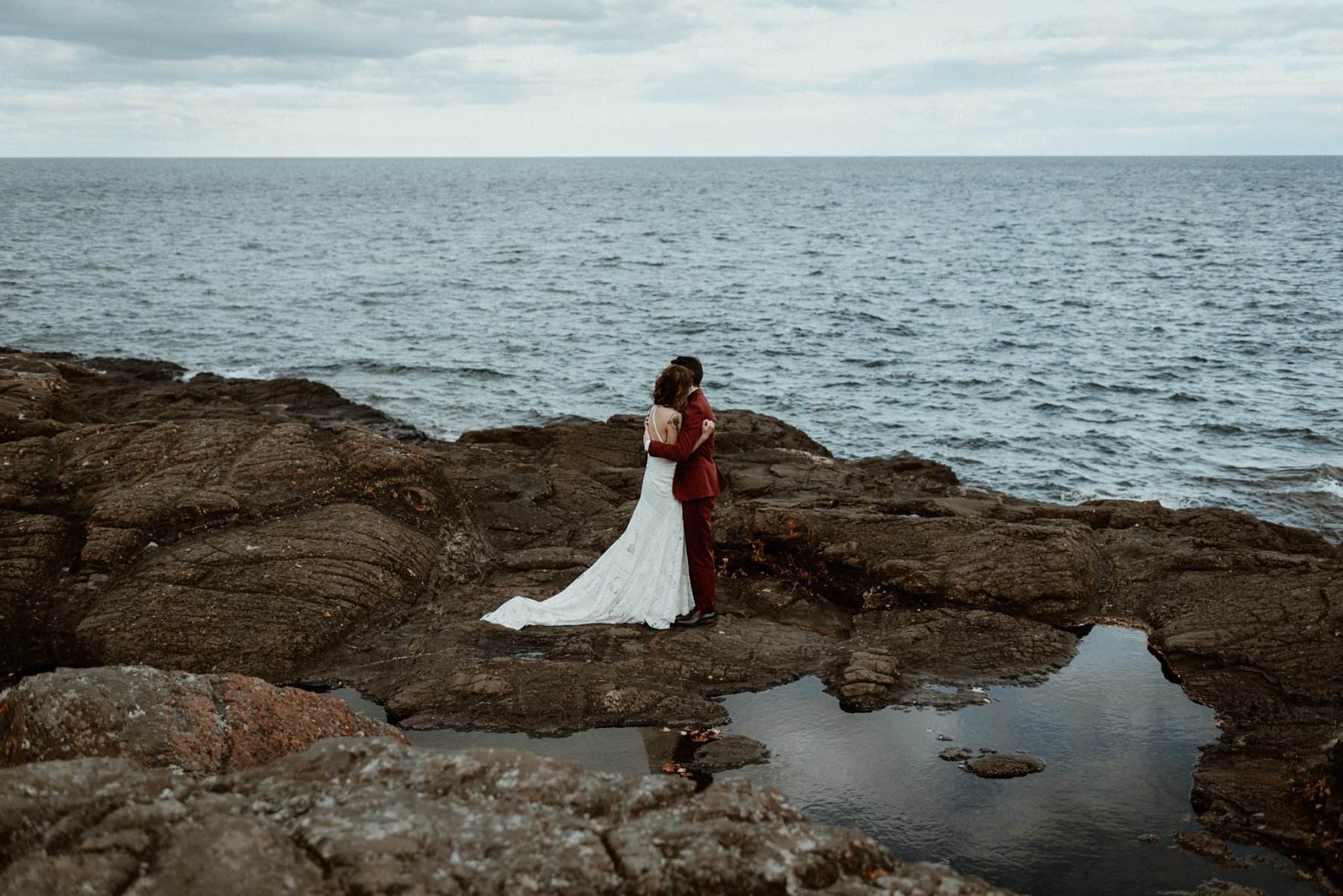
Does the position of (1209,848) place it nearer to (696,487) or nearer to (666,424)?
(696,487)

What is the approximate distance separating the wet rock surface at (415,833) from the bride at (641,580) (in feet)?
15.9

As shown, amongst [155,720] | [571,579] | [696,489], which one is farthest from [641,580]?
[155,720]

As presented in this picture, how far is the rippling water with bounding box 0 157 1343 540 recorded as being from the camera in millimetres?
22484

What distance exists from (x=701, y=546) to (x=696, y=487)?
1.98 ft

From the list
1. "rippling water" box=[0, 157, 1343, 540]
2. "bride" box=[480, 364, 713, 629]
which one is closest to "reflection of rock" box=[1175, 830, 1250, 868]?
"bride" box=[480, 364, 713, 629]

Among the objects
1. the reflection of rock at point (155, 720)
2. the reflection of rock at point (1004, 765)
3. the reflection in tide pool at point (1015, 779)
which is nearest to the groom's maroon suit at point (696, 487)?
the reflection in tide pool at point (1015, 779)

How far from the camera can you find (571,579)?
10.5 m

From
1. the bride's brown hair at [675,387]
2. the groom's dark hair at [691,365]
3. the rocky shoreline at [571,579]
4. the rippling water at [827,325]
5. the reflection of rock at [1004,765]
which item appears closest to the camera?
the reflection of rock at [1004,765]

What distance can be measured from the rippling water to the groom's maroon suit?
39.2 feet

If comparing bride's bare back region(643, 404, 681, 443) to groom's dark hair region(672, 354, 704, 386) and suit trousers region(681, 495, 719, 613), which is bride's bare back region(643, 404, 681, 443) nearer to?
groom's dark hair region(672, 354, 704, 386)

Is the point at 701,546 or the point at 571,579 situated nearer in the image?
the point at 701,546

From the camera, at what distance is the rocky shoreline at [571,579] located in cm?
777

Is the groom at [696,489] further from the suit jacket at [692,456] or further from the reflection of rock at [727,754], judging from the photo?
the reflection of rock at [727,754]

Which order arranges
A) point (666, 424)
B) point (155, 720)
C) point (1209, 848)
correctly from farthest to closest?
point (666, 424) < point (1209, 848) < point (155, 720)
